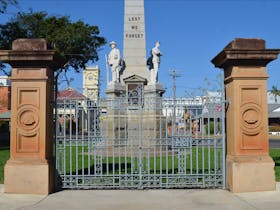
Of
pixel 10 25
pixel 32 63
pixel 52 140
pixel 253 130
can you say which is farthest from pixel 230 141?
pixel 10 25

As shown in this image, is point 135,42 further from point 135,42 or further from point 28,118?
point 28,118

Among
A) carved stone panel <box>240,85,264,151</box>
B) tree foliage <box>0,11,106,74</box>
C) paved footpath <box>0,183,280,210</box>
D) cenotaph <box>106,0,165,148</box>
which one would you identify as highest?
tree foliage <box>0,11,106,74</box>

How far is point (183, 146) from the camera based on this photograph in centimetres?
966

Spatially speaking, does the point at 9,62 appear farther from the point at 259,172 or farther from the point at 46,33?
the point at 46,33

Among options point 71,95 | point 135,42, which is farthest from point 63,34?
point 71,95

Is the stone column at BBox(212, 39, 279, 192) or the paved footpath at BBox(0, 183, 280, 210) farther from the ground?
the stone column at BBox(212, 39, 279, 192)

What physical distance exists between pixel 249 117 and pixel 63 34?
89.1 feet

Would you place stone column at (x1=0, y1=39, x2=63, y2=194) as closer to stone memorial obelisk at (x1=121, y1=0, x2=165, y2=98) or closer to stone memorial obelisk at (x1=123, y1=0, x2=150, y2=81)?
stone memorial obelisk at (x1=121, y1=0, x2=165, y2=98)

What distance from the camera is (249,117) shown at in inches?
355

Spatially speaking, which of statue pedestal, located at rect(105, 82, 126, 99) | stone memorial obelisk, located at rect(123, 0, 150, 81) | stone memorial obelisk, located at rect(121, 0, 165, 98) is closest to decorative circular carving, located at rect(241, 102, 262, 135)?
statue pedestal, located at rect(105, 82, 126, 99)

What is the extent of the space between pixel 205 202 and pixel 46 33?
28.4 metres

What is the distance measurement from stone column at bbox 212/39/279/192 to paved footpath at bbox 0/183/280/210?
1.13ft

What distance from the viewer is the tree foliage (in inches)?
1257

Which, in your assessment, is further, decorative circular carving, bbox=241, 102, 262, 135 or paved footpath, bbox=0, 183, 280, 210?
decorative circular carving, bbox=241, 102, 262, 135
